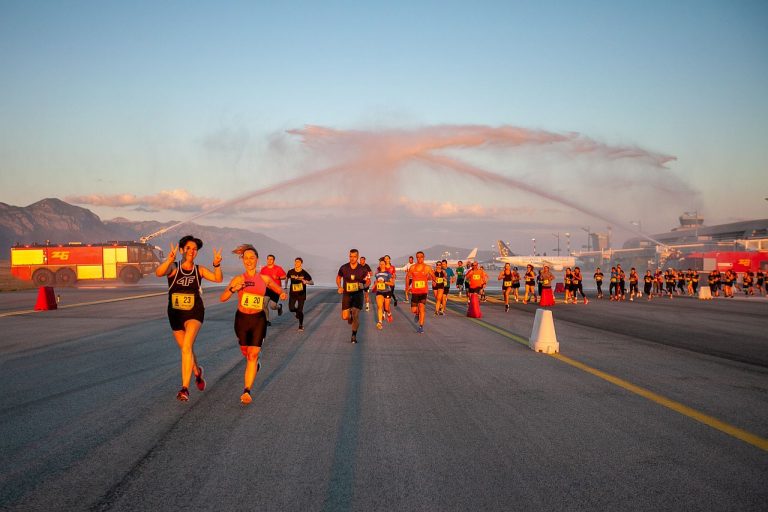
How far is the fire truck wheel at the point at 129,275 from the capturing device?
4253 centimetres

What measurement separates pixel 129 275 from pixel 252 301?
39.9 meters

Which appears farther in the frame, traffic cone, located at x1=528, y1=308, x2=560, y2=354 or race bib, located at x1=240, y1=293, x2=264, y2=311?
traffic cone, located at x1=528, y1=308, x2=560, y2=354

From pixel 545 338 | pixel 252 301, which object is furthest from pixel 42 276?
pixel 252 301

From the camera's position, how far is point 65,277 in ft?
137

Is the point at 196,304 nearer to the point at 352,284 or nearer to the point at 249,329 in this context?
the point at 249,329

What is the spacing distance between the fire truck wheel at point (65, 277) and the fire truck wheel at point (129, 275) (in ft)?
10.4

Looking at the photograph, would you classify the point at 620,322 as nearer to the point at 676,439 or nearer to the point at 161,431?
the point at 676,439

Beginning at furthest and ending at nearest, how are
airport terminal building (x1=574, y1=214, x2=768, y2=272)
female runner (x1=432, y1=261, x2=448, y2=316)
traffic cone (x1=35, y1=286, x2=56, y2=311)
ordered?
airport terminal building (x1=574, y1=214, x2=768, y2=272) < traffic cone (x1=35, y1=286, x2=56, y2=311) < female runner (x1=432, y1=261, x2=448, y2=316)

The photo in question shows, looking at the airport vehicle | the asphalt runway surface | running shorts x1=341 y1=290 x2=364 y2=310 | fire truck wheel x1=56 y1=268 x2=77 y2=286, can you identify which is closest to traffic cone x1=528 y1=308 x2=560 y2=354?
the asphalt runway surface

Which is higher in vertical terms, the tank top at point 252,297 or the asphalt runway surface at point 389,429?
the tank top at point 252,297

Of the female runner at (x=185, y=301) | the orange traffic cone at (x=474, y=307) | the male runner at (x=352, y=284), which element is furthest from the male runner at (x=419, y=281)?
the female runner at (x=185, y=301)

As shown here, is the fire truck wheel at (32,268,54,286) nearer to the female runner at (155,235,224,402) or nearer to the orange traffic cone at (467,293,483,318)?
the orange traffic cone at (467,293,483,318)

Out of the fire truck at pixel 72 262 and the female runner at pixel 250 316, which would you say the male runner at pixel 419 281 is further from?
the fire truck at pixel 72 262

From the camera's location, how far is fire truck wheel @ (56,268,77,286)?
136 feet
